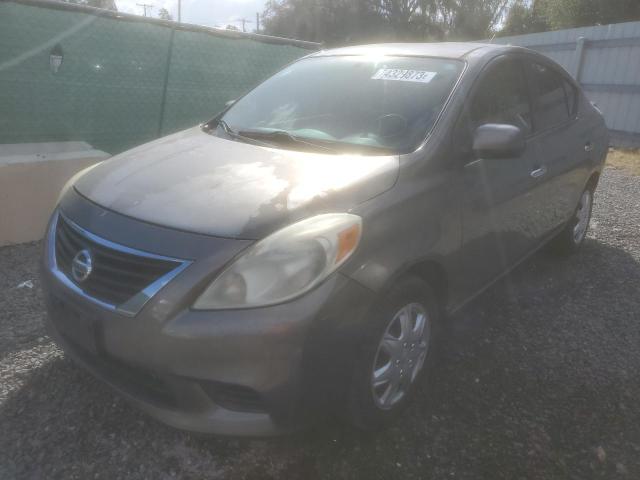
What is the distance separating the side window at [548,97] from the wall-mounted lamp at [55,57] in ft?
14.1

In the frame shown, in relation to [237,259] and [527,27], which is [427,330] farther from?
[527,27]

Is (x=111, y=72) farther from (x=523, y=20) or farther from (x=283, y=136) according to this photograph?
(x=523, y=20)

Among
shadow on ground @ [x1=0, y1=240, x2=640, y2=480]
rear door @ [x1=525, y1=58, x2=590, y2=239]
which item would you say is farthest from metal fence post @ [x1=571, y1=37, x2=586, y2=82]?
shadow on ground @ [x1=0, y1=240, x2=640, y2=480]

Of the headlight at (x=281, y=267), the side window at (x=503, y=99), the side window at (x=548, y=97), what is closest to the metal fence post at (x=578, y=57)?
the side window at (x=548, y=97)

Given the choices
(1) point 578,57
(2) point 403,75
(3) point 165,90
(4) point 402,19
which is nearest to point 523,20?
(4) point 402,19

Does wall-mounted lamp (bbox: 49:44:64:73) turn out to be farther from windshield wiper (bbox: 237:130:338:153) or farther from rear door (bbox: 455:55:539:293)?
rear door (bbox: 455:55:539:293)

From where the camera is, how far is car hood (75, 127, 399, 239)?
1977 millimetres

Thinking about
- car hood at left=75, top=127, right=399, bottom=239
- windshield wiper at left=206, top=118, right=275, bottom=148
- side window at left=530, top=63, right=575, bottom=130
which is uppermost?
side window at left=530, top=63, right=575, bottom=130

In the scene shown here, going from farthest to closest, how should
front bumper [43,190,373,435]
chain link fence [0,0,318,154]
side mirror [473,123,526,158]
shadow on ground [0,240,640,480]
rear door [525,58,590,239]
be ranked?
chain link fence [0,0,318,154], rear door [525,58,590,239], side mirror [473,123,526,158], shadow on ground [0,240,640,480], front bumper [43,190,373,435]

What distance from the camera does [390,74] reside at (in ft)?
9.59

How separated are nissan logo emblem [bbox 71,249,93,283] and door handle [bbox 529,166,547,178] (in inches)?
96.2

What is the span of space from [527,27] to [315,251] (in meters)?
33.8

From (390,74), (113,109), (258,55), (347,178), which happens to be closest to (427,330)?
(347,178)

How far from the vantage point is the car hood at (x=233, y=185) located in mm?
1977
